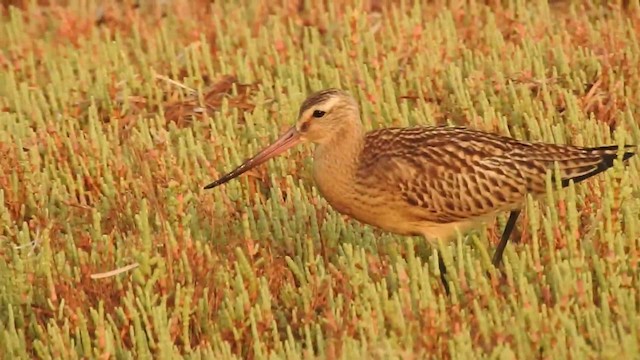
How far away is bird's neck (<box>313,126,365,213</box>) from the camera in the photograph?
713cm

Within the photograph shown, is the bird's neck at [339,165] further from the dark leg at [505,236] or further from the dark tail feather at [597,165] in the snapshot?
the dark tail feather at [597,165]

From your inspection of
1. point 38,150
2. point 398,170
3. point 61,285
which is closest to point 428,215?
point 398,170

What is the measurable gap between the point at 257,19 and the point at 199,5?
0.87 meters

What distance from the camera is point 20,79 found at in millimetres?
10898

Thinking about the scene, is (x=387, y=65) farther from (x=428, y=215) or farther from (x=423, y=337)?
(x=423, y=337)

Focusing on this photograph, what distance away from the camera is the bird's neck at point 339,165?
7.13 m

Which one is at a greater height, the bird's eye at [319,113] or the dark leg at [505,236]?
the bird's eye at [319,113]

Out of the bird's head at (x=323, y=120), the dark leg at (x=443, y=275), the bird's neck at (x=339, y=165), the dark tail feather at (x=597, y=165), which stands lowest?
the dark leg at (x=443, y=275)

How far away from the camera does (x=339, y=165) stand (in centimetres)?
719

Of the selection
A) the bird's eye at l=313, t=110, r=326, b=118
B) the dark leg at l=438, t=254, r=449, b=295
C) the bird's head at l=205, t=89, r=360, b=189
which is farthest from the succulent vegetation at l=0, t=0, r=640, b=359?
the bird's eye at l=313, t=110, r=326, b=118

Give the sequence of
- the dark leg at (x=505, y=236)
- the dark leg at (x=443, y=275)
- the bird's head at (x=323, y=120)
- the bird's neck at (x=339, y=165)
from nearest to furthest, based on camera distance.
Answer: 1. the dark leg at (x=443, y=275)
2. the dark leg at (x=505, y=236)
3. the bird's neck at (x=339, y=165)
4. the bird's head at (x=323, y=120)

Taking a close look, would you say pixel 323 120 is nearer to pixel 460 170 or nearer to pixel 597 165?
pixel 460 170

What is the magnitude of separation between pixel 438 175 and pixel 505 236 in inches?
17.2

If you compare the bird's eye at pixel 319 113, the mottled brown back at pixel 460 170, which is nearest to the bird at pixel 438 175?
the mottled brown back at pixel 460 170
